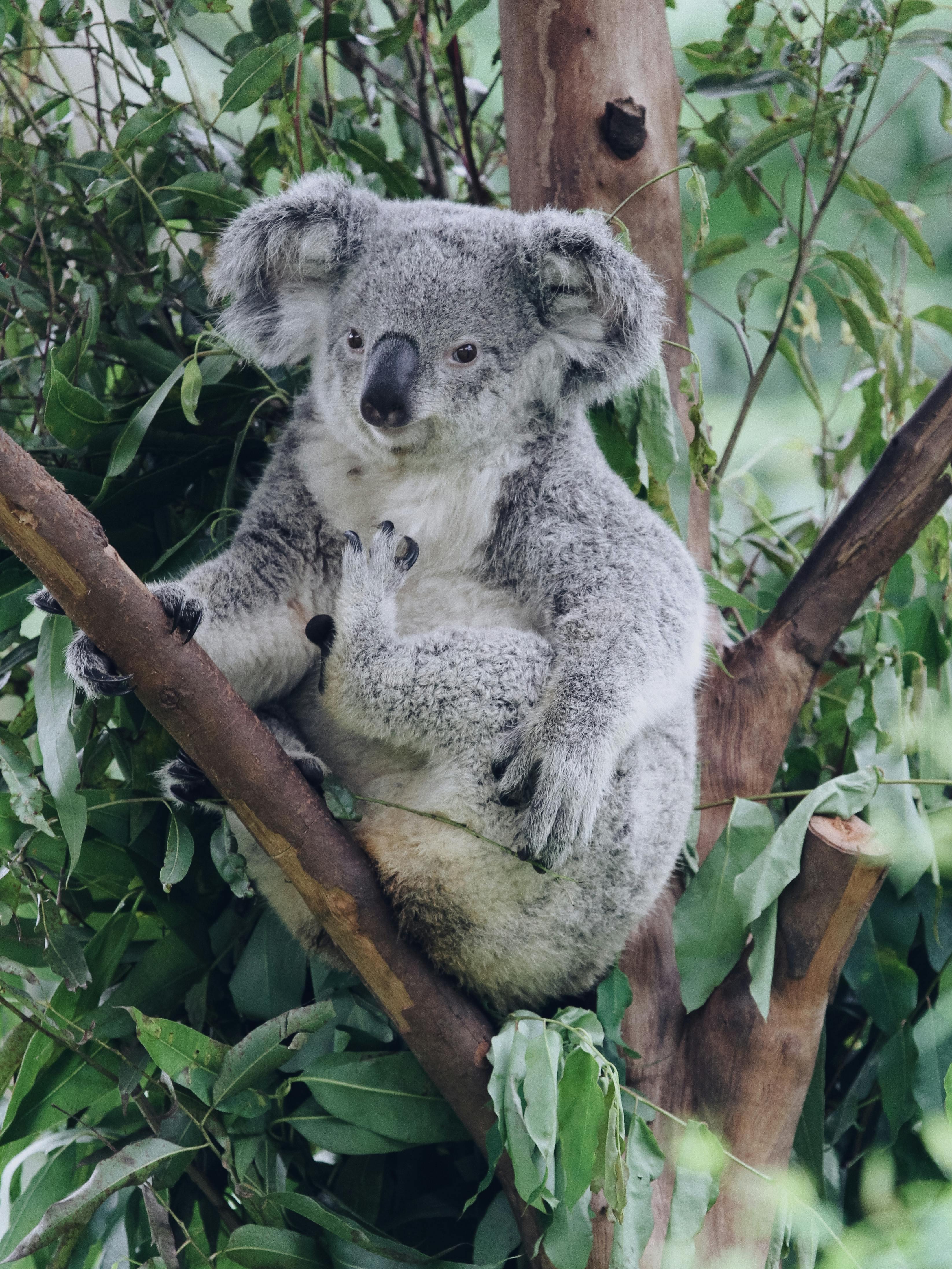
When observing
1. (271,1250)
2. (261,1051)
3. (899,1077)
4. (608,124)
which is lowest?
(899,1077)

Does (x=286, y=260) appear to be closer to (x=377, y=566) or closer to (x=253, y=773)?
(x=377, y=566)

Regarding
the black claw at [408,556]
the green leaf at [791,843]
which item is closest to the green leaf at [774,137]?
the black claw at [408,556]

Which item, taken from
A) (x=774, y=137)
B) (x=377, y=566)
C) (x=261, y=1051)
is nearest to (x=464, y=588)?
(x=377, y=566)

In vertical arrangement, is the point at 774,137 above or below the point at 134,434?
above

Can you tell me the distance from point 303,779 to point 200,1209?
3.40 feet

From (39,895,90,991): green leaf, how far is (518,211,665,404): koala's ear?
4.00 ft

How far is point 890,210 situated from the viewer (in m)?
2.60

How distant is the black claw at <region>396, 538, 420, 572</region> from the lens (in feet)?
5.98

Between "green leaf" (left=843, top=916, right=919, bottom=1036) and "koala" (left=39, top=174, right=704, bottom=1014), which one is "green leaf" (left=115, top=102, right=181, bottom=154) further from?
"green leaf" (left=843, top=916, right=919, bottom=1036)

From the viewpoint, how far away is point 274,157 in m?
2.53

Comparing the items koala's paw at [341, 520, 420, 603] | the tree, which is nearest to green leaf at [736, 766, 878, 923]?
the tree

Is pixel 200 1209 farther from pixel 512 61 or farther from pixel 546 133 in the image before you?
pixel 512 61

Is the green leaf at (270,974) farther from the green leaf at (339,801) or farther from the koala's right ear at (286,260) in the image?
the koala's right ear at (286,260)

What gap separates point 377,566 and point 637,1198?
1.02m
